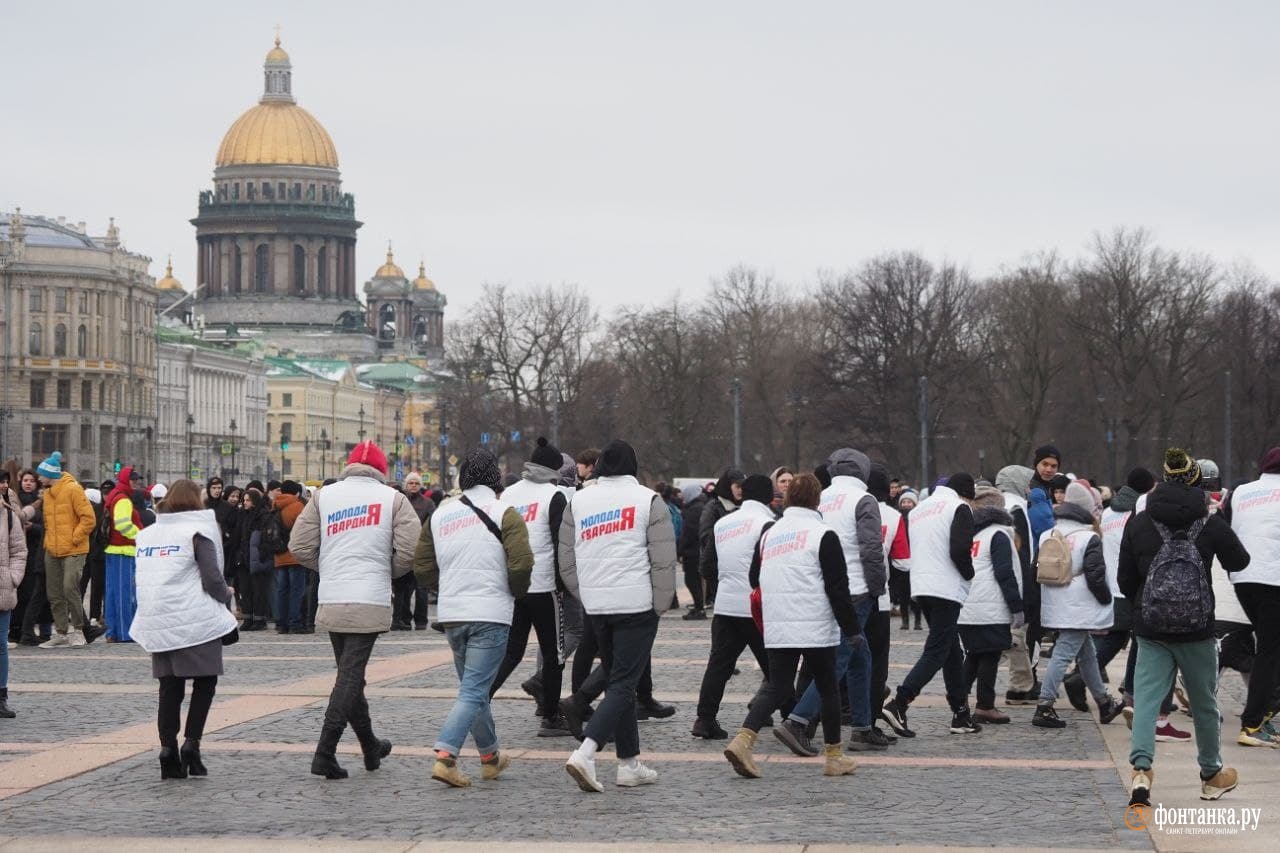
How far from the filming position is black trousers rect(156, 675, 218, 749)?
42.1ft

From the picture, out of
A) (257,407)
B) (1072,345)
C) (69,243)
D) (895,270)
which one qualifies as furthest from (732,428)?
(257,407)

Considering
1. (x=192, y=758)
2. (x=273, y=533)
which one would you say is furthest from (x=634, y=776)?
(x=273, y=533)

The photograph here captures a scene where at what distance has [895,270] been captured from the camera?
92.1 meters

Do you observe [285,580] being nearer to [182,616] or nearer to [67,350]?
[182,616]

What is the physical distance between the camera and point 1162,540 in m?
11.8

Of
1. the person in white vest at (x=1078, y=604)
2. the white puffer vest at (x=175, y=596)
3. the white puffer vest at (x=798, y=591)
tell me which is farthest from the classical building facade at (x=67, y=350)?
the white puffer vest at (x=798, y=591)

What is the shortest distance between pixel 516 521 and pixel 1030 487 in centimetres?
596

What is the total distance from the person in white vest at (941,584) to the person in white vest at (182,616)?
14.2 ft

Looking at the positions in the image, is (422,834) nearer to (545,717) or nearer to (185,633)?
(185,633)

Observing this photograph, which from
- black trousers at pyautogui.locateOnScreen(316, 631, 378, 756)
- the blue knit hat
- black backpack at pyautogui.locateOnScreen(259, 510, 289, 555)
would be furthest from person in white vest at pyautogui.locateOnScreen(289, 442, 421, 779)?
black backpack at pyautogui.locateOnScreen(259, 510, 289, 555)

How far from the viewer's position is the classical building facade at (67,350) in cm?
14425

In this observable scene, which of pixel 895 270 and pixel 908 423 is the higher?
pixel 895 270

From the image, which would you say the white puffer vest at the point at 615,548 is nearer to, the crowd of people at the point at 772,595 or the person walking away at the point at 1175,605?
the crowd of people at the point at 772,595

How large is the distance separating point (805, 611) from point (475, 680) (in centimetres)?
183
